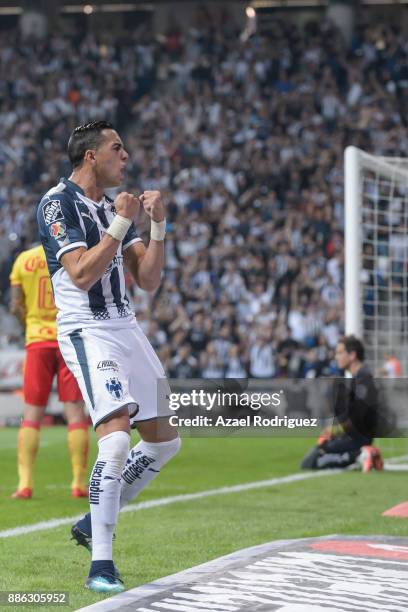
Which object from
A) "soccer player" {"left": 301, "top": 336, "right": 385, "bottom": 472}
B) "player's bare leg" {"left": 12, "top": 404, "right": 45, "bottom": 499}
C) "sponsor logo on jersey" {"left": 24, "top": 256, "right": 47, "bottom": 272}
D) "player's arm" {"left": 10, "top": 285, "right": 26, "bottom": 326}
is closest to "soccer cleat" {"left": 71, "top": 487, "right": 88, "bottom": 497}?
"player's bare leg" {"left": 12, "top": 404, "right": 45, "bottom": 499}

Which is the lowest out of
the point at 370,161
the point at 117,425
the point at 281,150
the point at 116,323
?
the point at 117,425

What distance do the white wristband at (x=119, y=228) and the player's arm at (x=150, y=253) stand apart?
384 millimetres

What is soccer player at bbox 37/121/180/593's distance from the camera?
585 centimetres

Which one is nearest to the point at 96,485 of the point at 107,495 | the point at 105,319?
the point at 107,495

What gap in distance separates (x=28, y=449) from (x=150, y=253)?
13.6 ft

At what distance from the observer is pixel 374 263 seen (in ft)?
50.8

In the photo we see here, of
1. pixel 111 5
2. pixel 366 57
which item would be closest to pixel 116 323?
pixel 366 57

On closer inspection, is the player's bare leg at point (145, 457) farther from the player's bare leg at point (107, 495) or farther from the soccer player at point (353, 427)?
the soccer player at point (353, 427)

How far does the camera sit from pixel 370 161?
13.5 metres

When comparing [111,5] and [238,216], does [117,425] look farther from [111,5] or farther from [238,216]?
[111,5]

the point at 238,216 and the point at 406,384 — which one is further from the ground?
the point at 238,216

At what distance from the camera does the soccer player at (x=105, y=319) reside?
5.85 m

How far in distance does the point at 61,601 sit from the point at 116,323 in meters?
1.39

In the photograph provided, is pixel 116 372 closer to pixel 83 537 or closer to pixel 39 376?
pixel 83 537
